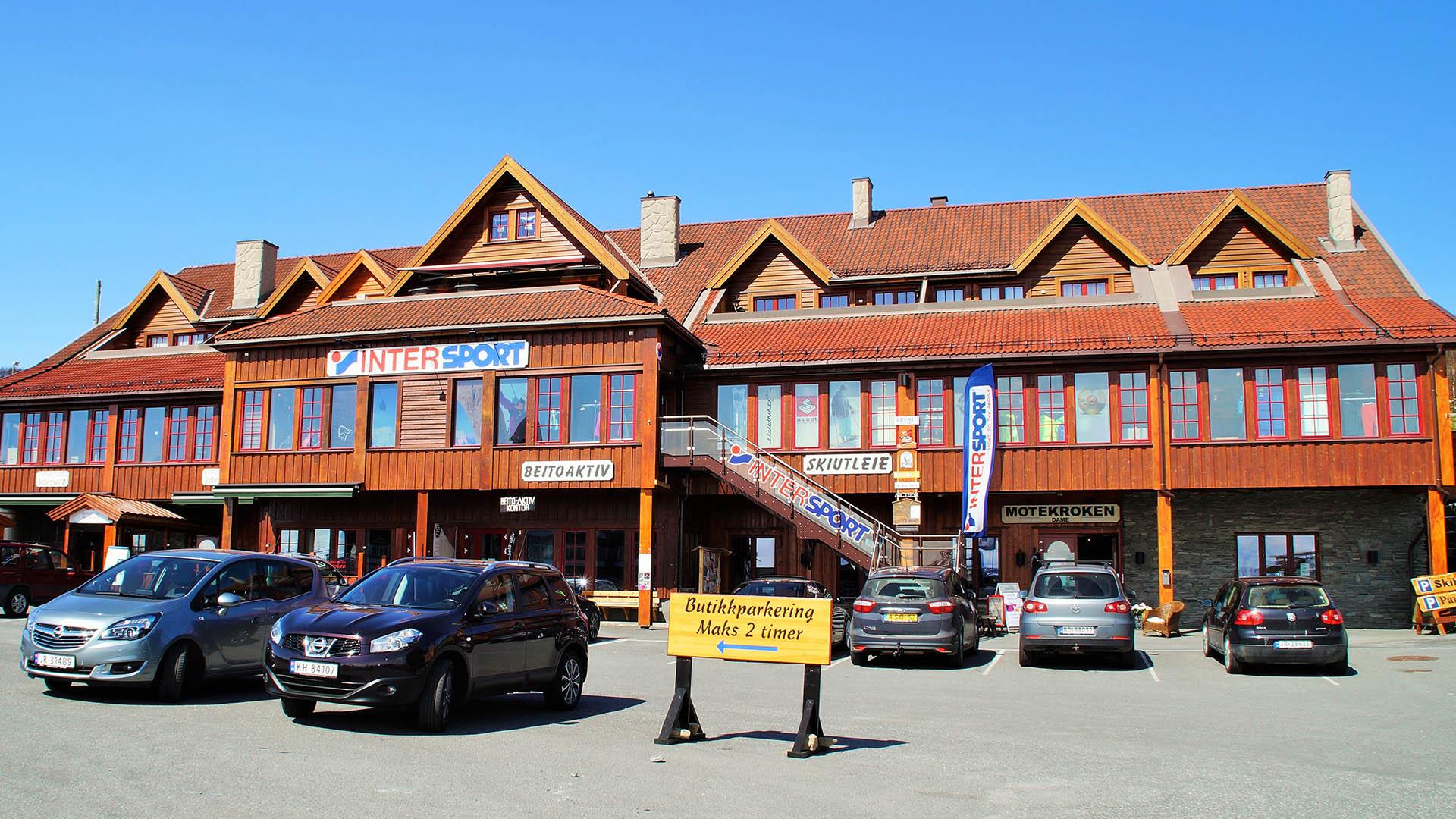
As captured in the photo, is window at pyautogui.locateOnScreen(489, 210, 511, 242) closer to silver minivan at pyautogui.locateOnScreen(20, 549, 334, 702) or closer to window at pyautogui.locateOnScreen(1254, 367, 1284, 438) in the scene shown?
silver minivan at pyautogui.locateOnScreen(20, 549, 334, 702)

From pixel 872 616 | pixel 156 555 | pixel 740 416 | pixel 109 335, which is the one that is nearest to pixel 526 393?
pixel 740 416

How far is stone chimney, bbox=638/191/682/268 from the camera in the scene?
118ft

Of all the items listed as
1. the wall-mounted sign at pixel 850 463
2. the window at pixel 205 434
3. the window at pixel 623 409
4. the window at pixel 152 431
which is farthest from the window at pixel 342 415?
the wall-mounted sign at pixel 850 463

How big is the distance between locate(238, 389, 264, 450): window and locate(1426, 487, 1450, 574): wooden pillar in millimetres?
26880

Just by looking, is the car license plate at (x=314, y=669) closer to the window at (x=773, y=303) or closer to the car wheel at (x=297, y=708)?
the car wheel at (x=297, y=708)

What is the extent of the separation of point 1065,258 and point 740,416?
9.09 m

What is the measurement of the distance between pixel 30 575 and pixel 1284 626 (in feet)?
80.6

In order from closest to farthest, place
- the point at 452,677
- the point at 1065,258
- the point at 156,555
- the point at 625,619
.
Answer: the point at 452,677, the point at 156,555, the point at 625,619, the point at 1065,258

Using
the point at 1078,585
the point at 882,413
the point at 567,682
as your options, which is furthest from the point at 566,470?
the point at 567,682

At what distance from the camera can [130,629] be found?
40.6 ft

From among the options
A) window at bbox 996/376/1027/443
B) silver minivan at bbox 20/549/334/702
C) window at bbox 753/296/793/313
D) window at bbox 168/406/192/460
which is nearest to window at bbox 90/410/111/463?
window at bbox 168/406/192/460

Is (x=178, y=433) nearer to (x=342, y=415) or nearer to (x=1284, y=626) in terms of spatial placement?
(x=342, y=415)

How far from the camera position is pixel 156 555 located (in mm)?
14062

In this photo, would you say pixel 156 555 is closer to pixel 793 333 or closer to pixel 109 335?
pixel 793 333
